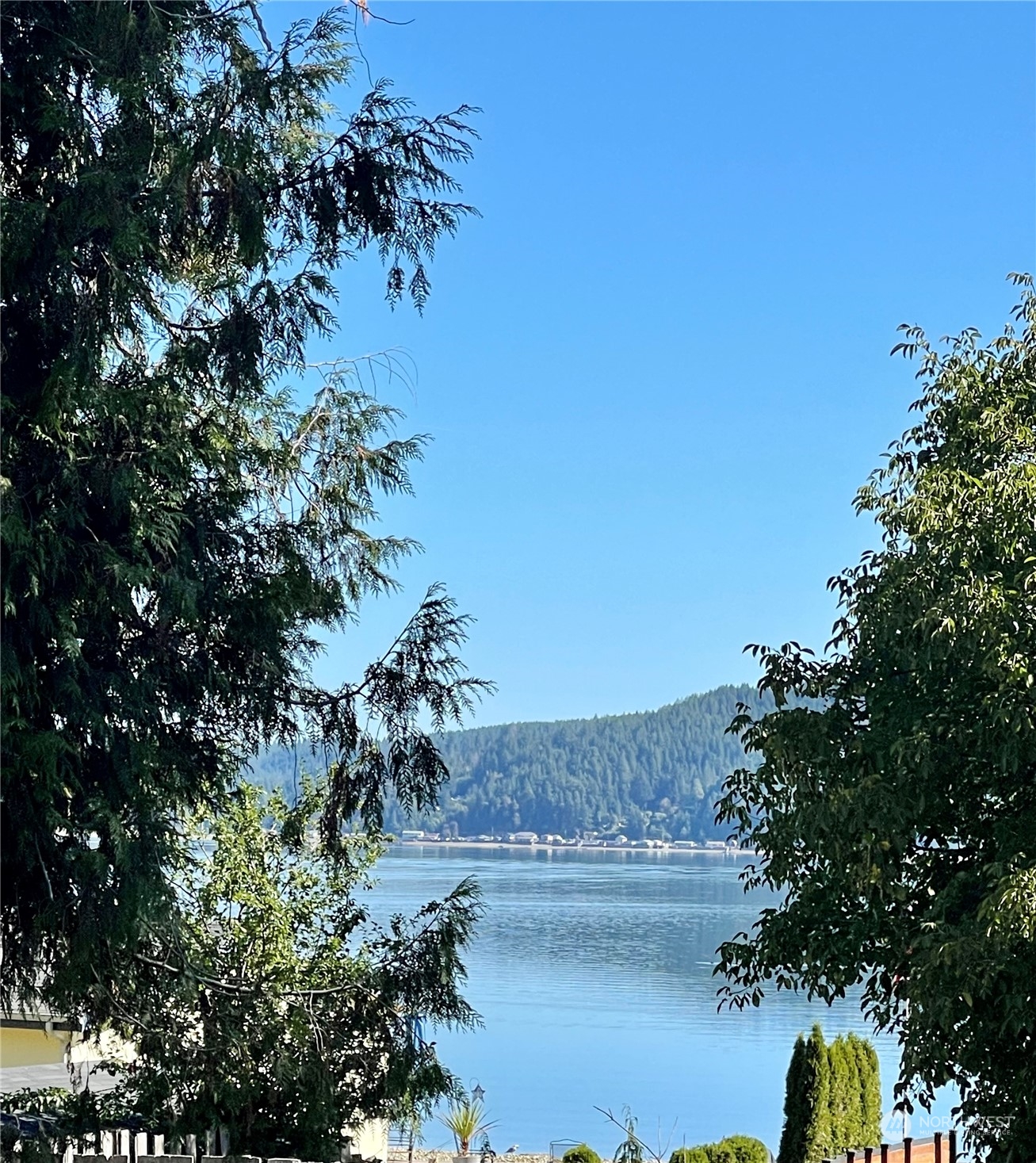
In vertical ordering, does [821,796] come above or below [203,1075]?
above

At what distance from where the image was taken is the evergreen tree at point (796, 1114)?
42.0ft

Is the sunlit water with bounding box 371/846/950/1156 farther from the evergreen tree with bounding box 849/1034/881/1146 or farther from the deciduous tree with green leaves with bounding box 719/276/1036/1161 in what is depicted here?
the deciduous tree with green leaves with bounding box 719/276/1036/1161

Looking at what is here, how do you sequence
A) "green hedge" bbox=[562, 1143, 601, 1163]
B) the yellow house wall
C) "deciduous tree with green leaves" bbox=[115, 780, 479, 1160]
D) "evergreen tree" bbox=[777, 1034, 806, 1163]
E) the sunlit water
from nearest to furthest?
1. "deciduous tree with green leaves" bbox=[115, 780, 479, 1160]
2. "evergreen tree" bbox=[777, 1034, 806, 1163]
3. "green hedge" bbox=[562, 1143, 601, 1163]
4. the yellow house wall
5. the sunlit water

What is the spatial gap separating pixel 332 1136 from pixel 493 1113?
24.3 m

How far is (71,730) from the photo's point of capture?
7.12 meters

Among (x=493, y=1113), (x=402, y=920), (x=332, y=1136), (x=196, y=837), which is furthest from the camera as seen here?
(x=493, y=1113)

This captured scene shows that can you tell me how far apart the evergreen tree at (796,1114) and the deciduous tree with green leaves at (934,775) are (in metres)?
3.36

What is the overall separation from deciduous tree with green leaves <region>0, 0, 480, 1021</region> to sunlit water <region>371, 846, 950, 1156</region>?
941 cm

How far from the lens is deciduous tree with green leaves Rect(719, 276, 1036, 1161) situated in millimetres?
7691

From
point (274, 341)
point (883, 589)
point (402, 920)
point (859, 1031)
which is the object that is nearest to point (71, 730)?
point (274, 341)

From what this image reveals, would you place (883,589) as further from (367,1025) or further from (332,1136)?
(332,1136)

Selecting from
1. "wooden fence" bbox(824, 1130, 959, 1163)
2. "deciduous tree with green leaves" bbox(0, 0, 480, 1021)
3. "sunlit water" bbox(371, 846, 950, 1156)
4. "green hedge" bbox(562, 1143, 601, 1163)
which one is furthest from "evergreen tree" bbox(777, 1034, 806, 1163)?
"deciduous tree with green leaves" bbox(0, 0, 480, 1021)

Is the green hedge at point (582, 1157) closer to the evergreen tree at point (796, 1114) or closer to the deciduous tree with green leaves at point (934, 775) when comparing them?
the evergreen tree at point (796, 1114)

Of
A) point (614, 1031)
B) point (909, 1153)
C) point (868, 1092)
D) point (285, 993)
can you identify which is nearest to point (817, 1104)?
point (868, 1092)
